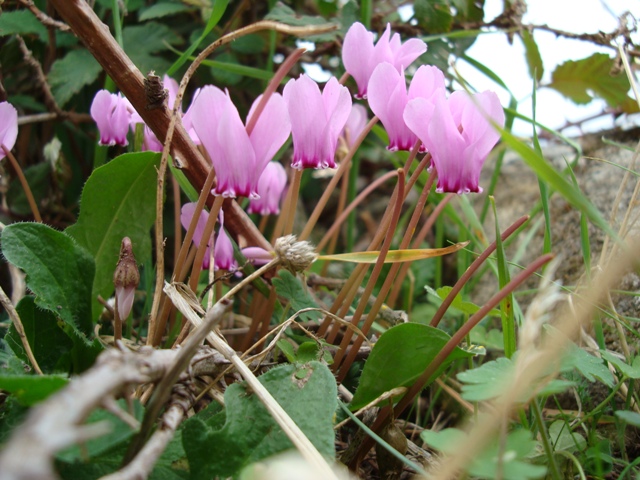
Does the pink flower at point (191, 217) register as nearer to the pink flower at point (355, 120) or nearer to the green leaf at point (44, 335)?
the green leaf at point (44, 335)

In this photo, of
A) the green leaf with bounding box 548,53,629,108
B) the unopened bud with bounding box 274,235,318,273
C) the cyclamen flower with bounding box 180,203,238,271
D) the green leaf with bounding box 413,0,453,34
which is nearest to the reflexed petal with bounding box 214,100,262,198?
the unopened bud with bounding box 274,235,318,273

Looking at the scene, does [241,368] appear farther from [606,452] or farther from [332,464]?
[606,452]

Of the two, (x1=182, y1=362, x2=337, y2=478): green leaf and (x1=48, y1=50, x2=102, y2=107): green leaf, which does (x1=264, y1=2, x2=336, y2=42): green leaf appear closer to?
(x1=48, y1=50, x2=102, y2=107): green leaf

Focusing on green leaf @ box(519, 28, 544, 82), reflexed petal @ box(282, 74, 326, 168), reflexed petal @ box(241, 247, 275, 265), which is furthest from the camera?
green leaf @ box(519, 28, 544, 82)

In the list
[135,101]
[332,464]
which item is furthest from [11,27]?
[332,464]

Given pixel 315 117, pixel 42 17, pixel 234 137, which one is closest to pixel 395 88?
pixel 315 117

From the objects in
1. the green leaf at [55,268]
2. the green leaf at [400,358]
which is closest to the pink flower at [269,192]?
the green leaf at [55,268]

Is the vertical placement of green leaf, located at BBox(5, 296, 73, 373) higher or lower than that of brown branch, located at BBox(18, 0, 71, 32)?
lower
